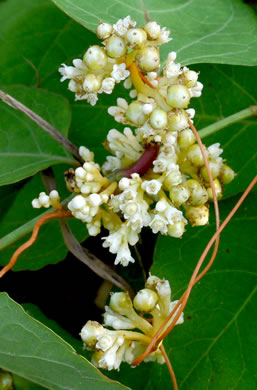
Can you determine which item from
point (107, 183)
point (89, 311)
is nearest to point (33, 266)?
point (89, 311)

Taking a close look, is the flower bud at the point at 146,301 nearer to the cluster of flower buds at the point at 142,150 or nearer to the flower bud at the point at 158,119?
the cluster of flower buds at the point at 142,150

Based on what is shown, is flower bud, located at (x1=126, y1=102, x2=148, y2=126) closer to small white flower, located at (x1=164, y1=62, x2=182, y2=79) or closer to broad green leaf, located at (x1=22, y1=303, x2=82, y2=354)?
small white flower, located at (x1=164, y1=62, x2=182, y2=79)

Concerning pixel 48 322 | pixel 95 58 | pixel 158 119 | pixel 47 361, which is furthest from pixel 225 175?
pixel 48 322

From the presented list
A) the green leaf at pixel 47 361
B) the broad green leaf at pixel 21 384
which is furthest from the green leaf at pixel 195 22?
the broad green leaf at pixel 21 384

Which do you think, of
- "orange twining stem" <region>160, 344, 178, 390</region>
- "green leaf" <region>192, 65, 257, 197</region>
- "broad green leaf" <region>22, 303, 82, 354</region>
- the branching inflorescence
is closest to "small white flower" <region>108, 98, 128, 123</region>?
the branching inflorescence

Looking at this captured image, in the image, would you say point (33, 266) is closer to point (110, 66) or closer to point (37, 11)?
point (110, 66)
